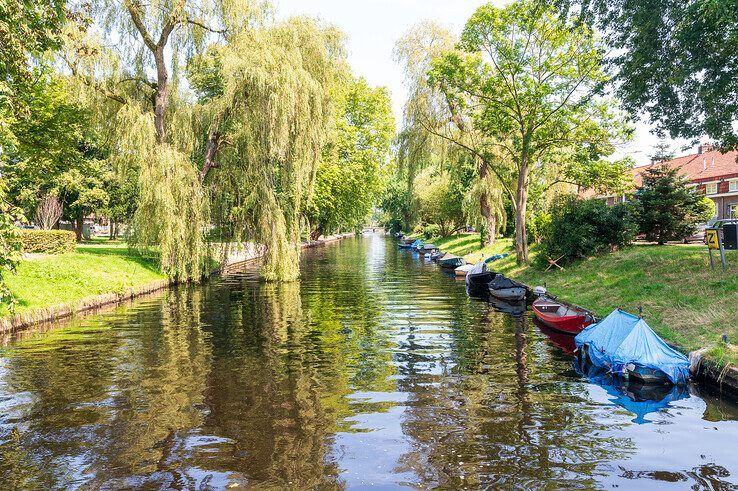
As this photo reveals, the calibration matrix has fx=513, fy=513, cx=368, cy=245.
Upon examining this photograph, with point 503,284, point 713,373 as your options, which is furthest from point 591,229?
point 713,373

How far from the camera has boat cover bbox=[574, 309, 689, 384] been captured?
1102 centimetres

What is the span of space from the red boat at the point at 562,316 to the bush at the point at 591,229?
336 inches

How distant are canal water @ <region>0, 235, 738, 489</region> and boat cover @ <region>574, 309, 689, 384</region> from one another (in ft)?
1.96

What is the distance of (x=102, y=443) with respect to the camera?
807cm

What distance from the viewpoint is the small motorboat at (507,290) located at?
22891 millimetres

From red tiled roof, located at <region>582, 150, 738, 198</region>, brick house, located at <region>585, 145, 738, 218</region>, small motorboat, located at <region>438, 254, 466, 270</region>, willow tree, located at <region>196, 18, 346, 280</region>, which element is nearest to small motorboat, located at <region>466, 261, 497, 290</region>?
willow tree, located at <region>196, 18, 346, 280</region>

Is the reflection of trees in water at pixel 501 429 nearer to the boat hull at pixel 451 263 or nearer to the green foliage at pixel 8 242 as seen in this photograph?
the green foliage at pixel 8 242

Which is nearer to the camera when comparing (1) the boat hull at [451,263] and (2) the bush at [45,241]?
(2) the bush at [45,241]

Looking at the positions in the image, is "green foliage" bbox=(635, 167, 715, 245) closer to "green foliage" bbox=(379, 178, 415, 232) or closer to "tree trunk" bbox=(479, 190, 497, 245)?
"tree trunk" bbox=(479, 190, 497, 245)

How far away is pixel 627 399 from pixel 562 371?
6.53ft

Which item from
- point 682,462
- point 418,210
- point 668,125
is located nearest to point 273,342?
point 682,462

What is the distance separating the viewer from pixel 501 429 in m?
8.62

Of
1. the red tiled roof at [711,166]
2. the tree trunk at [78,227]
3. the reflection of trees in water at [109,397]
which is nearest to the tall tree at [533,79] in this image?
the reflection of trees in water at [109,397]

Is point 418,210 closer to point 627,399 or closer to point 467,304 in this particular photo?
point 467,304
